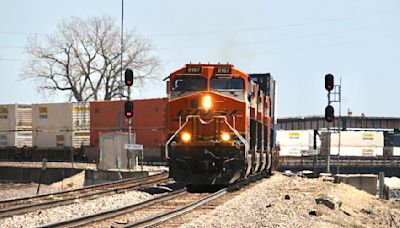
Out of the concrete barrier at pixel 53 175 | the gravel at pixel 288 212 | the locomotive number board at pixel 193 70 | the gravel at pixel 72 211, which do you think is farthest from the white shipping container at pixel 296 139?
the gravel at pixel 72 211

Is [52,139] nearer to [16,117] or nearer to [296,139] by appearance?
[16,117]

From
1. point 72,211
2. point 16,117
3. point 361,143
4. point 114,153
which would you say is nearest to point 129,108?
point 114,153

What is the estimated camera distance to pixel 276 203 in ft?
48.1

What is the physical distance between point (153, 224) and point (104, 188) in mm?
9359

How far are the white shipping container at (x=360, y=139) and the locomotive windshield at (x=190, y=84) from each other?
69.9 metres

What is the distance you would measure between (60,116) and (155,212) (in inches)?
1348

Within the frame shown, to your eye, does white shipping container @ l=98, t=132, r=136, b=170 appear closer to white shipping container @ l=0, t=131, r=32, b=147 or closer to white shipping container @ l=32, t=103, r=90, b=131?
white shipping container @ l=32, t=103, r=90, b=131

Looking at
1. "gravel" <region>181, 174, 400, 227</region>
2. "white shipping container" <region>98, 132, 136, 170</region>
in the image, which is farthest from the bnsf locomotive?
"white shipping container" <region>98, 132, 136, 170</region>

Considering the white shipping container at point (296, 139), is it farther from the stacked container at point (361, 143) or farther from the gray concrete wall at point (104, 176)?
the gray concrete wall at point (104, 176)

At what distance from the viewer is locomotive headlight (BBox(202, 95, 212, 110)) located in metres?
17.7

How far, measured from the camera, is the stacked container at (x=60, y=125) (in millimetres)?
45406

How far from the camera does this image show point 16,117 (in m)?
47.5

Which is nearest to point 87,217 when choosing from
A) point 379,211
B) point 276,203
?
point 276,203

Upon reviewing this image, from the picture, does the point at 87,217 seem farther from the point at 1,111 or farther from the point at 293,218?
the point at 1,111
